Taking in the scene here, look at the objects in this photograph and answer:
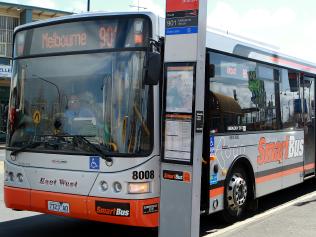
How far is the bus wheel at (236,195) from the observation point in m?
7.91

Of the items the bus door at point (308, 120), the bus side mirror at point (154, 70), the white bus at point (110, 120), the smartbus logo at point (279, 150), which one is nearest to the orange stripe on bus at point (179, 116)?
the white bus at point (110, 120)

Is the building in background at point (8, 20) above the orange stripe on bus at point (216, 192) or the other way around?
above

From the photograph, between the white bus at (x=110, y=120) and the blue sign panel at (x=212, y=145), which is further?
the blue sign panel at (x=212, y=145)

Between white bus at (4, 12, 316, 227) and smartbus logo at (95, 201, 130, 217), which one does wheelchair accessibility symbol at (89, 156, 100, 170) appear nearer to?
white bus at (4, 12, 316, 227)

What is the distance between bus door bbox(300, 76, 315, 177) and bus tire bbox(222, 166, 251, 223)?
285cm

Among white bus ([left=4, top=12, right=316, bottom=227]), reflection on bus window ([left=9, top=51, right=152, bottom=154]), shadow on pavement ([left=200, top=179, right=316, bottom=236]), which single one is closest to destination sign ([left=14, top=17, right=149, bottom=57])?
white bus ([left=4, top=12, right=316, bottom=227])

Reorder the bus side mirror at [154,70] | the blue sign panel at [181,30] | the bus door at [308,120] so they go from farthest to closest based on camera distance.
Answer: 1. the bus door at [308,120]
2. the bus side mirror at [154,70]
3. the blue sign panel at [181,30]

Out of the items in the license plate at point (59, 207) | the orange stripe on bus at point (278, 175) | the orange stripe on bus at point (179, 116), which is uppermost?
the orange stripe on bus at point (179, 116)

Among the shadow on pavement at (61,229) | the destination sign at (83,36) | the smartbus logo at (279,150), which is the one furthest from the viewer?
the smartbus logo at (279,150)

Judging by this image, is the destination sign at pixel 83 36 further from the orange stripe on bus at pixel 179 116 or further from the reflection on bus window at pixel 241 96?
the reflection on bus window at pixel 241 96

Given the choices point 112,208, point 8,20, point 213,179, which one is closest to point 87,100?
point 112,208

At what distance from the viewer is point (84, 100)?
6.72 m

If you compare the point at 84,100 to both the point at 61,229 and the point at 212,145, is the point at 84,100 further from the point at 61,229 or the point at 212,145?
the point at 61,229

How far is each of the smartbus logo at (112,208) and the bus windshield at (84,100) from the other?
637mm
